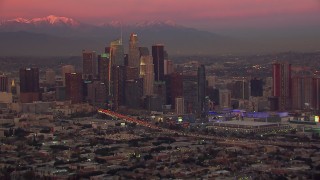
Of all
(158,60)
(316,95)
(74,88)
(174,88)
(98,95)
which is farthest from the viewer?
(158,60)

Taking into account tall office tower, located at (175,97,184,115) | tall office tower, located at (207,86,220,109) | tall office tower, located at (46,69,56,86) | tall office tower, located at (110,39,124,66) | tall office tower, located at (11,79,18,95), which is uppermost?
tall office tower, located at (110,39,124,66)

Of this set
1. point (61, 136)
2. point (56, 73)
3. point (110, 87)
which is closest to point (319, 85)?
point (110, 87)

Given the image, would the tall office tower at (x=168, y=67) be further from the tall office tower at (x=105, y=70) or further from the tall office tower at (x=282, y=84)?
the tall office tower at (x=282, y=84)

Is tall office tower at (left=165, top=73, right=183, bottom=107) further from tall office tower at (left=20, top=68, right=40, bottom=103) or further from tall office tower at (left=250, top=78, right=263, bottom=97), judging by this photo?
tall office tower at (left=20, top=68, right=40, bottom=103)

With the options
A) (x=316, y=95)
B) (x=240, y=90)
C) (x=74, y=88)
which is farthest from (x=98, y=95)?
(x=316, y=95)

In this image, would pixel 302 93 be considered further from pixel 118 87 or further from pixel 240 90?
pixel 118 87

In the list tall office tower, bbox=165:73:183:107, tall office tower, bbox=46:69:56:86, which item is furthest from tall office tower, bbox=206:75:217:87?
tall office tower, bbox=46:69:56:86
